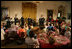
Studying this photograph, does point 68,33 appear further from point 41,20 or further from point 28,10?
point 28,10

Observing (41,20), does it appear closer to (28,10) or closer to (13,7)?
(28,10)

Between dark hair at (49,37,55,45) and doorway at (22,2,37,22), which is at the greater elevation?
doorway at (22,2,37,22)

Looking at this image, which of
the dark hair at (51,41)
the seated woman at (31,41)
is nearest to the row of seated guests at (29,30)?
the seated woman at (31,41)


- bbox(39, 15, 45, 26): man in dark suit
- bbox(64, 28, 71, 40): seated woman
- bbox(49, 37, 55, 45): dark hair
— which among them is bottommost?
bbox(49, 37, 55, 45): dark hair

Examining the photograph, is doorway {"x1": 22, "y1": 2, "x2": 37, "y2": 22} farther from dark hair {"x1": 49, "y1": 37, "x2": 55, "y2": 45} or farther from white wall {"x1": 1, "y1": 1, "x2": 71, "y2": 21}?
dark hair {"x1": 49, "y1": 37, "x2": 55, "y2": 45}

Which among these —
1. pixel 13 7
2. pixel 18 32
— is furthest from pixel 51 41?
pixel 13 7

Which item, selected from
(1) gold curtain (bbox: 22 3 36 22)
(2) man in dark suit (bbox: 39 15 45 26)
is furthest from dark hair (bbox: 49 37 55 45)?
(1) gold curtain (bbox: 22 3 36 22)

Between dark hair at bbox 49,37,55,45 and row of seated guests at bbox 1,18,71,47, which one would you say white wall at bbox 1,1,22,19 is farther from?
dark hair at bbox 49,37,55,45

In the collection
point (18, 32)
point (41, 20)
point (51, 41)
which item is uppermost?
point (41, 20)

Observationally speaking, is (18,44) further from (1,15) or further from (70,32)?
(70,32)

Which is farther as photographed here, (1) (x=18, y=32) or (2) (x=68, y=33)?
(2) (x=68, y=33)

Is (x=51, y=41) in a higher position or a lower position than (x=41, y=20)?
lower

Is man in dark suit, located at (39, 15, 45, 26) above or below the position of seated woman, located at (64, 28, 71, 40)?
above

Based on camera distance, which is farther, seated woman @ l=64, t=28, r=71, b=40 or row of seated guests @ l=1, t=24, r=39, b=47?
seated woman @ l=64, t=28, r=71, b=40
